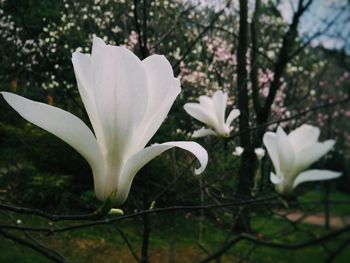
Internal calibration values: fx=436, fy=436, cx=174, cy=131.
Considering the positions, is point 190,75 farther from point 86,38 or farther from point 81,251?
point 81,251

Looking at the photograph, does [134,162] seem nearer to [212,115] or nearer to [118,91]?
[118,91]

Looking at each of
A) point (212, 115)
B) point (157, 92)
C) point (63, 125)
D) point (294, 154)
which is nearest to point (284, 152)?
point (294, 154)

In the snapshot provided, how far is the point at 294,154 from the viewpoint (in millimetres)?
996

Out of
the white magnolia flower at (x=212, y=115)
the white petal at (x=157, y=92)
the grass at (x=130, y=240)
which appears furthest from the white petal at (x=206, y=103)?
the white petal at (x=157, y=92)

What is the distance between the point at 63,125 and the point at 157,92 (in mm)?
143

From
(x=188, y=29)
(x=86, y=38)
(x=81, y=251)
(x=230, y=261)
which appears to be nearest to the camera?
(x=81, y=251)

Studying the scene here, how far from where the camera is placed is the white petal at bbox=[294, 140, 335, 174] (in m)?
0.92

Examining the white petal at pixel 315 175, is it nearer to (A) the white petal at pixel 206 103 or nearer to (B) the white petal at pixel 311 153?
(B) the white petal at pixel 311 153

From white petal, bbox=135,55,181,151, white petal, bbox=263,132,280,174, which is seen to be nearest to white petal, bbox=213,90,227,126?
white petal, bbox=263,132,280,174

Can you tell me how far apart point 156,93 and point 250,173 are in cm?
182

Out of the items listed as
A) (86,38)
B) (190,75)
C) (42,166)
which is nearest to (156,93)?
(86,38)

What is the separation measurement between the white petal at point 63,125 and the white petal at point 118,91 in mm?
27

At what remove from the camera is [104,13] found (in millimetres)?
2172

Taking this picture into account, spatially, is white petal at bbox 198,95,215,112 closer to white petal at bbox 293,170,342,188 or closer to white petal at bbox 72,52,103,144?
white petal at bbox 293,170,342,188
